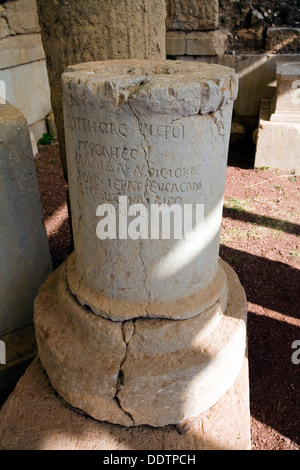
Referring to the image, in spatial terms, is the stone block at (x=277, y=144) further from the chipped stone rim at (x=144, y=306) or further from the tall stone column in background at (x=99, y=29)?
the chipped stone rim at (x=144, y=306)

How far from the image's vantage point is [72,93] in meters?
1.65

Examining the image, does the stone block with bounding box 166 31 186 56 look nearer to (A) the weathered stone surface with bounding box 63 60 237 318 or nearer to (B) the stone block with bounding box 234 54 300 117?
(B) the stone block with bounding box 234 54 300 117

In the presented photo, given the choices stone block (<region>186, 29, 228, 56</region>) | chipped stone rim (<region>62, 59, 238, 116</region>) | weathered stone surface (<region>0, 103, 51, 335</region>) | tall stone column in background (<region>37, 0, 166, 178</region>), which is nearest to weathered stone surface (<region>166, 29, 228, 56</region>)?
stone block (<region>186, 29, 228, 56</region>)

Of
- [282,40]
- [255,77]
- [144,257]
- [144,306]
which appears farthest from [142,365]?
[282,40]

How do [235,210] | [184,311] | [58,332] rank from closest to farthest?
[184,311]
[58,332]
[235,210]

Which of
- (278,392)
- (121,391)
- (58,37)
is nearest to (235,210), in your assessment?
(278,392)

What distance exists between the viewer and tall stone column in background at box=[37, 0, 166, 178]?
7.55ft

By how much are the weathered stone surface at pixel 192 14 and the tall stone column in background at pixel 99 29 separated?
3.57 meters

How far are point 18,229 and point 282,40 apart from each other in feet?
17.0

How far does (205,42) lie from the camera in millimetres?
5680

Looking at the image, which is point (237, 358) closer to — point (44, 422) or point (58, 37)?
point (44, 422)

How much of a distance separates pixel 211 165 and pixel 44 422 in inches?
59.2

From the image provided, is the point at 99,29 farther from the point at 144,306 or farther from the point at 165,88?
the point at 144,306
